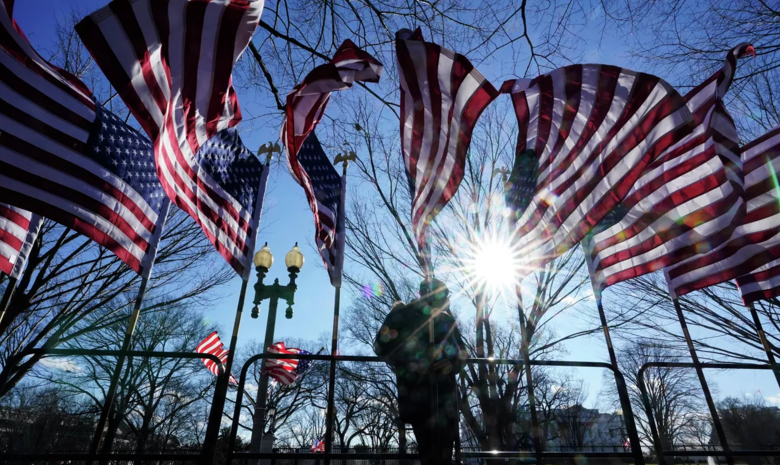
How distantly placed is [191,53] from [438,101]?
8.02 feet

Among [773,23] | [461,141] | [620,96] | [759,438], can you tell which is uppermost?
[773,23]

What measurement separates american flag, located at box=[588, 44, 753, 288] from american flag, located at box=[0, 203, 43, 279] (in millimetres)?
5933

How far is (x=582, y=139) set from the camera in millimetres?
4230

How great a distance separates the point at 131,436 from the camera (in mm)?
33031

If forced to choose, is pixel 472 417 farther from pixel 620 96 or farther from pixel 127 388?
pixel 127 388

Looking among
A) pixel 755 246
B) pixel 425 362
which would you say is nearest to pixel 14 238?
pixel 425 362

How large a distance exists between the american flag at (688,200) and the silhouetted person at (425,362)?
6.95ft

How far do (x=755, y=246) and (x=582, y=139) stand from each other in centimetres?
236

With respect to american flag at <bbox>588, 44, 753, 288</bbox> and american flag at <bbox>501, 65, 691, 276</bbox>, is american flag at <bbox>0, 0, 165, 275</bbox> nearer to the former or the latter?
american flag at <bbox>501, 65, 691, 276</bbox>

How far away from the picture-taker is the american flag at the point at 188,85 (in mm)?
3287

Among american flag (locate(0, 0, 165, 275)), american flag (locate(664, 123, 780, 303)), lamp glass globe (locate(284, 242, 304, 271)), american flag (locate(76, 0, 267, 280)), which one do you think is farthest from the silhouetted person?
lamp glass globe (locate(284, 242, 304, 271))

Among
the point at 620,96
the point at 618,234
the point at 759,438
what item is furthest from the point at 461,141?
the point at 759,438

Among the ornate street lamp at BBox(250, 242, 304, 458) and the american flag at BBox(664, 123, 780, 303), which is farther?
the ornate street lamp at BBox(250, 242, 304, 458)

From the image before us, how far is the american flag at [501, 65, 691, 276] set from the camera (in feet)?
12.5
